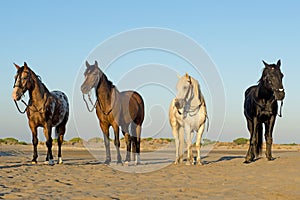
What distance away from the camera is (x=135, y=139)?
13.8 meters

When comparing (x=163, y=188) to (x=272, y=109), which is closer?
(x=163, y=188)

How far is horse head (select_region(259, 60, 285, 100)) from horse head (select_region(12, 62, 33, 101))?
656cm

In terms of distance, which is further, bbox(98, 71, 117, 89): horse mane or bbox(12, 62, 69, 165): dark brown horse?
bbox(98, 71, 117, 89): horse mane

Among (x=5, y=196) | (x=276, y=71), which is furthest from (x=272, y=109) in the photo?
(x=5, y=196)

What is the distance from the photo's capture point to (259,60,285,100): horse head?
1116 cm

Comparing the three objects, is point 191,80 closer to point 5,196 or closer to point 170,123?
point 170,123

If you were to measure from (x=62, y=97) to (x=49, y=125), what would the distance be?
68.3 inches

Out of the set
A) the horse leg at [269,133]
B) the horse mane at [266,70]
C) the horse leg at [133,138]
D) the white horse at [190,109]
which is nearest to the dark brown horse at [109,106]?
the horse leg at [133,138]

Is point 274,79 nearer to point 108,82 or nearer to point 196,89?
point 196,89

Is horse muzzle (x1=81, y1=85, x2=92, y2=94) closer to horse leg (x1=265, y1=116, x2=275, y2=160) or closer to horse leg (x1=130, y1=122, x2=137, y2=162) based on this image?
horse leg (x1=130, y1=122, x2=137, y2=162)

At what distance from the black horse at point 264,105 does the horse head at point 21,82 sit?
21.1ft

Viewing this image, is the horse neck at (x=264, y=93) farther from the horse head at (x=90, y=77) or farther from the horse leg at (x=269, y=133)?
the horse head at (x=90, y=77)

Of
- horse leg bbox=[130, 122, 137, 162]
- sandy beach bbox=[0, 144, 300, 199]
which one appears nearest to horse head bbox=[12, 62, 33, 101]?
sandy beach bbox=[0, 144, 300, 199]

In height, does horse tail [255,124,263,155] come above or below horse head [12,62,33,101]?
below
